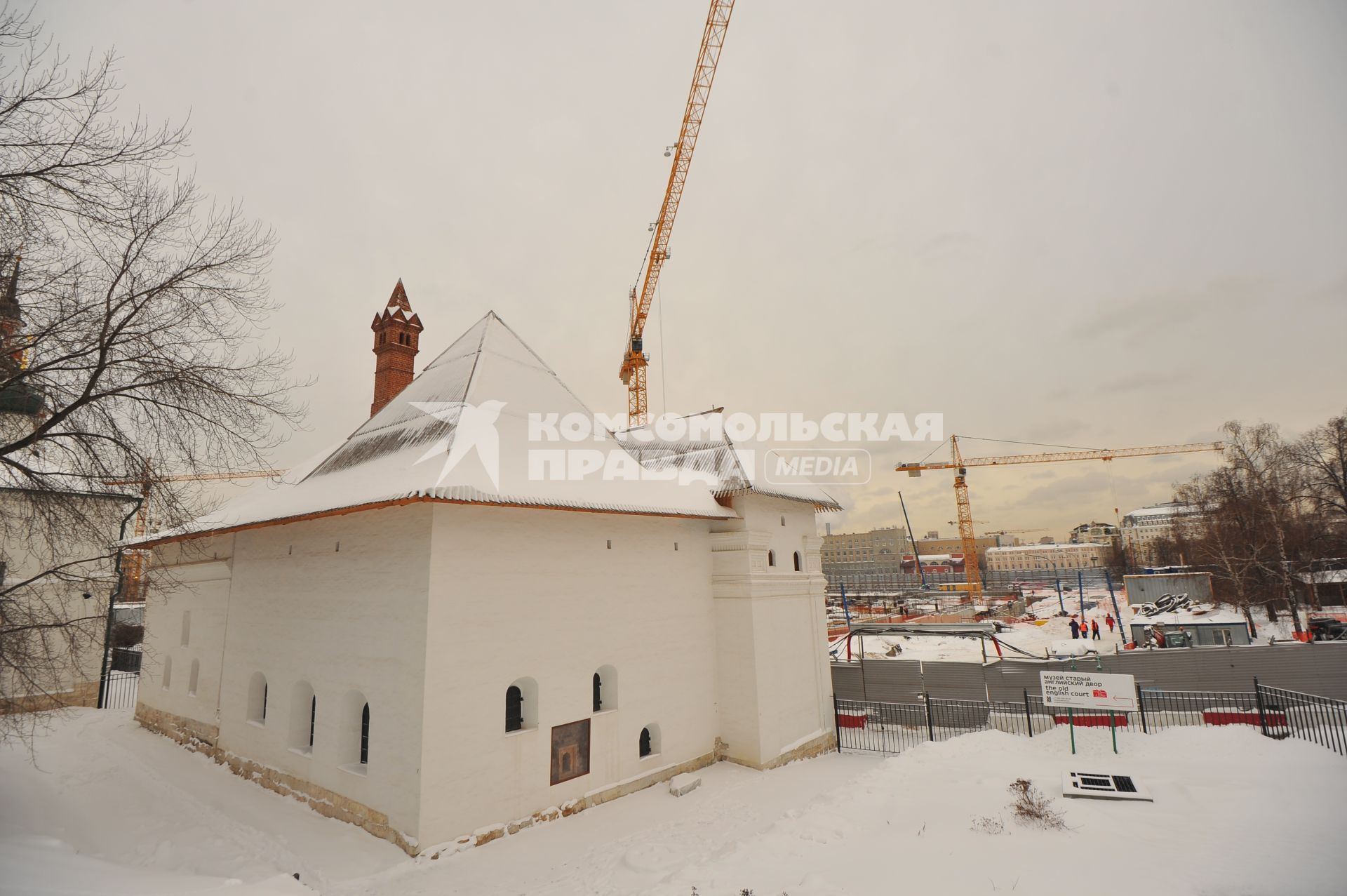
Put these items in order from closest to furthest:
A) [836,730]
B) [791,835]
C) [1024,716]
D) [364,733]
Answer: [791,835]
[364,733]
[836,730]
[1024,716]

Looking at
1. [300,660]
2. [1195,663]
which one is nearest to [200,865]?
[300,660]

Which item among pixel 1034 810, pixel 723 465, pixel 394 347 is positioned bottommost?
pixel 1034 810

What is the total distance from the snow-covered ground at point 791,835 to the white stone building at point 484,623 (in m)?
0.94

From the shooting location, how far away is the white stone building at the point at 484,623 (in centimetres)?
1049

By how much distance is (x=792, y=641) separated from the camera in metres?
17.0

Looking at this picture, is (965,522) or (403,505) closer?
A: (403,505)

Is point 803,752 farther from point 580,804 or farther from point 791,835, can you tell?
point 791,835

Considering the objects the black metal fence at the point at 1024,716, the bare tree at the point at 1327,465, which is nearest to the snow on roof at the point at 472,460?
the black metal fence at the point at 1024,716

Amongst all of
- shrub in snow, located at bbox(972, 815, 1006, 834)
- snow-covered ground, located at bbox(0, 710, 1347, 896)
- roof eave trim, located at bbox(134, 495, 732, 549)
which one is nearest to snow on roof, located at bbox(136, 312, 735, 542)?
roof eave trim, located at bbox(134, 495, 732, 549)

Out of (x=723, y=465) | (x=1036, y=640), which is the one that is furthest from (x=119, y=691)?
(x=1036, y=640)

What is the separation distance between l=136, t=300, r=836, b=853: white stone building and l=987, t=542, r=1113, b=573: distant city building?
136m

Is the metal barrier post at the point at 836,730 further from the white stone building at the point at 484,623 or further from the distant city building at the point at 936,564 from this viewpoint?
the distant city building at the point at 936,564

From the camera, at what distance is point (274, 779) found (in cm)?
1295

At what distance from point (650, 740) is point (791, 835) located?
17.1 feet
